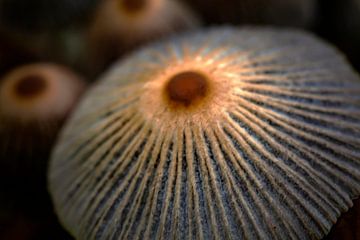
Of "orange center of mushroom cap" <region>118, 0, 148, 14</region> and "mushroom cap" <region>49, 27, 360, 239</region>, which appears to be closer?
"mushroom cap" <region>49, 27, 360, 239</region>

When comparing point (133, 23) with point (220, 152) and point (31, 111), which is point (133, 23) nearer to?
point (31, 111)

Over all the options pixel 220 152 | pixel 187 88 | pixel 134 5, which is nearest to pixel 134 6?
pixel 134 5

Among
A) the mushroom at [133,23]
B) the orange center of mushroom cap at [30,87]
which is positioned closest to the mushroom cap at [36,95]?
the orange center of mushroom cap at [30,87]

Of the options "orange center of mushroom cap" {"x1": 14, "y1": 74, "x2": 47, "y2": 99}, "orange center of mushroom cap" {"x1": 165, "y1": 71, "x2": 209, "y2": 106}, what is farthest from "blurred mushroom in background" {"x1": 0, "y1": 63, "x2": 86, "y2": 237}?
"orange center of mushroom cap" {"x1": 165, "y1": 71, "x2": 209, "y2": 106}

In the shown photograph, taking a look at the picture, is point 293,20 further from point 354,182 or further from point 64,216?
point 64,216

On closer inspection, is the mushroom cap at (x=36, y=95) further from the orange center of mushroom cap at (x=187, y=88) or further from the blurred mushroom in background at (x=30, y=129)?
the orange center of mushroom cap at (x=187, y=88)

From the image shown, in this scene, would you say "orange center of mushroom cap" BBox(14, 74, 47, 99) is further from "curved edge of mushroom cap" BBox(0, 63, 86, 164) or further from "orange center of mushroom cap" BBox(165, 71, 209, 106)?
"orange center of mushroom cap" BBox(165, 71, 209, 106)

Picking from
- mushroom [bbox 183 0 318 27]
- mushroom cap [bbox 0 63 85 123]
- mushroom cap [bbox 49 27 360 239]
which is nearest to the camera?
mushroom cap [bbox 49 27 360 239]

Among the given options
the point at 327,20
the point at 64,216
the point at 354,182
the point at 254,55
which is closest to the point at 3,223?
the point at 64,216
